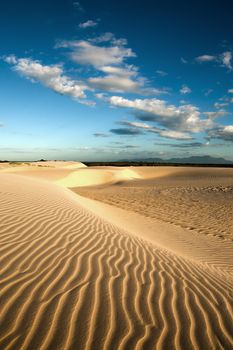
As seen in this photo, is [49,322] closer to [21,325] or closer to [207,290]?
[21,325]

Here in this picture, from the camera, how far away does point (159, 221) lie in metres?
13.2

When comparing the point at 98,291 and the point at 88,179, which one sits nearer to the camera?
the point at 98,291

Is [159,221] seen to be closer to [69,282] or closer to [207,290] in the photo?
[207,290]

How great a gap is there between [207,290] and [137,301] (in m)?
1.50

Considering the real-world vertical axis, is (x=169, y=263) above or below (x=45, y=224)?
below

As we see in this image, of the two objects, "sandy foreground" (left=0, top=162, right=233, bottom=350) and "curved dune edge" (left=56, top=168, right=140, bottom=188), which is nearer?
"sandy foreground" (left=0, top=162, right=233, bottom=350)

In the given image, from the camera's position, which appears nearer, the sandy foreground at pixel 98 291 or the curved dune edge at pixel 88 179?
the sandy foreground at pixel 98 291

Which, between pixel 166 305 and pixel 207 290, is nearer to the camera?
pixel 166 305

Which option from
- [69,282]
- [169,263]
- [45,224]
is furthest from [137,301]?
[45,224]

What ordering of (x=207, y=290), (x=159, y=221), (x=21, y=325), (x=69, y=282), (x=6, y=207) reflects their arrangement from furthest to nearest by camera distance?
(x=159, y=221), (x=6, y=207), (x=207, y=290), (x=69, y=282), (x=21, y=325)

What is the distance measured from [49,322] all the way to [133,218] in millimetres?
10525

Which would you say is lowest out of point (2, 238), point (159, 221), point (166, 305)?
point (159, 221)

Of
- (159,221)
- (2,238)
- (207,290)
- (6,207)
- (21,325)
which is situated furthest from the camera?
(159,221)

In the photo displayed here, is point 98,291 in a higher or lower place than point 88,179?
higher
